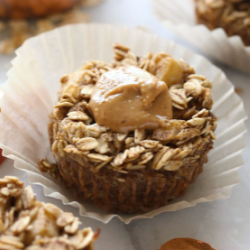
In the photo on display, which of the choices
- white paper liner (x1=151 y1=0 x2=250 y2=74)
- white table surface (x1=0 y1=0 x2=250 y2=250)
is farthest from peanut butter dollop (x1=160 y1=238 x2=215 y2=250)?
white paper liner (x1=151 y1=0 x2=250 y2=74)

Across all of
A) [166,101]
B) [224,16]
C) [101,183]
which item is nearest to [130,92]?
[166,101]

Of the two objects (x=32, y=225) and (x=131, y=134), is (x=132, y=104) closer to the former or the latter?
(x=131, y=134)

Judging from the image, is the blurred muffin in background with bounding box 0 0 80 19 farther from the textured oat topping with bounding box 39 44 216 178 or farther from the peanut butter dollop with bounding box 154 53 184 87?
the peanut butter dollop with bounding box 154 53 184 87

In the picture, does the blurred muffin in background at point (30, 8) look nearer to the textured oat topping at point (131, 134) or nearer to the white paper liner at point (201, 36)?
the white paper liner at point (201, 36)

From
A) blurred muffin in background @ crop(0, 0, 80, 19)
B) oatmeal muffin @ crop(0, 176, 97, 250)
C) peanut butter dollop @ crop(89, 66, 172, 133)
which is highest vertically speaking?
peanut butter dollop @ crop(89, 66, 172, 133)

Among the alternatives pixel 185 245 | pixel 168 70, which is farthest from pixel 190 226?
pixel 168 70

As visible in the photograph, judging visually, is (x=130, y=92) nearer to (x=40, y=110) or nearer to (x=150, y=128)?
(x=150, y=128)
